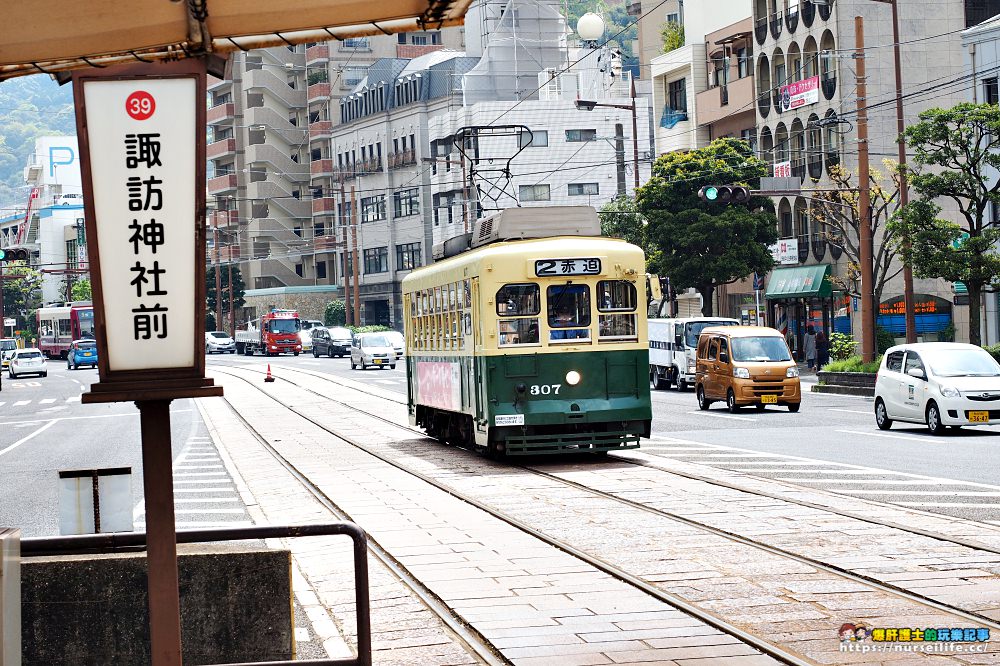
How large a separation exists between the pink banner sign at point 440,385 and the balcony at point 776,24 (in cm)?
3770

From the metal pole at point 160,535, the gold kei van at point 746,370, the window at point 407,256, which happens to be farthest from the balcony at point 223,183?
the metal pole at point 160,535

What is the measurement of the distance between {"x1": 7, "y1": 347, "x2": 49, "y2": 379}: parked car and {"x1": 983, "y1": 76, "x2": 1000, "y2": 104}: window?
49.4 meters

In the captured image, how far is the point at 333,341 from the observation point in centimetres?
8181

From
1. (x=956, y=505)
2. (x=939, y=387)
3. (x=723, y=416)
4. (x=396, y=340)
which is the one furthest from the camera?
(x=396, y=340)

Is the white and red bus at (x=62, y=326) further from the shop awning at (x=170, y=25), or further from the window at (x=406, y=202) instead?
the shop awning at (x=170, y=25)

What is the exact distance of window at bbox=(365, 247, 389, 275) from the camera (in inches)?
3665

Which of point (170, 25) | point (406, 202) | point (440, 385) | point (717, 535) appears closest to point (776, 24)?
point (406, 202)

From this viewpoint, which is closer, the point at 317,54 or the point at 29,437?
the point at 29,437

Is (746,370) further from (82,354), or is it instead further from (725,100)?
(82,354)

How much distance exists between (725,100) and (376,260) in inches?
1393

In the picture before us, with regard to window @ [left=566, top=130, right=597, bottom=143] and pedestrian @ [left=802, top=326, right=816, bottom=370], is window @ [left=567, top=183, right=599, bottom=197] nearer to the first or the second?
window @ [left=566, top=130, right=597, bottom=143]

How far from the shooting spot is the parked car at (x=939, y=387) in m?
23.4

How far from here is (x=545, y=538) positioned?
1235cm

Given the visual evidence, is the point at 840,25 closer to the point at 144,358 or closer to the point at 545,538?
the point at 545,538
